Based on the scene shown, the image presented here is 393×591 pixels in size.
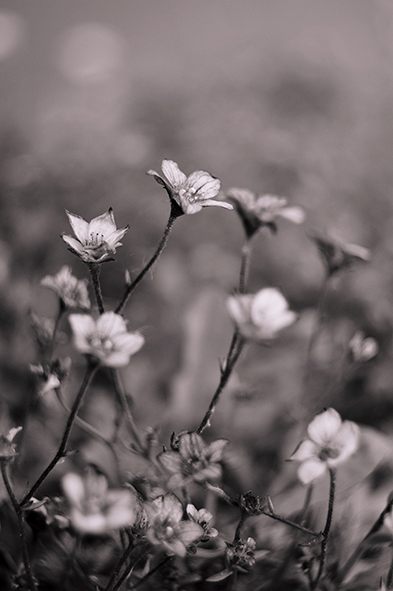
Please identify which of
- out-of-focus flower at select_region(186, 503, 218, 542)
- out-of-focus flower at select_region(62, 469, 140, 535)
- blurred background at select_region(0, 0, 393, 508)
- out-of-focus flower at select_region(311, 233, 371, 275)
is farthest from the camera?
blurred background at select_region(0, 0, 393, 508)

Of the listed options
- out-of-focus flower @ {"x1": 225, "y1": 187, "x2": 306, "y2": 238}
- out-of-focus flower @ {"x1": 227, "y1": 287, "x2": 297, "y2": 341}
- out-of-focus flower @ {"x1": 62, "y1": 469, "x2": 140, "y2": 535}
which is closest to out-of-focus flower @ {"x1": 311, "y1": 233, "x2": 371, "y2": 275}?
out-of-focus flower @ {"x1": 225, "y1": 187, "x2": 306, "y2": 238}

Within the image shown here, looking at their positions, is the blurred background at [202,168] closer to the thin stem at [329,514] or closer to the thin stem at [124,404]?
the thin stem at [124,404]

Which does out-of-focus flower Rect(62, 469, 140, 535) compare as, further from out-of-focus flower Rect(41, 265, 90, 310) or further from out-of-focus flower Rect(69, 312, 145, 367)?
out-of-focus flower Rect(41, 265, 90, 310)

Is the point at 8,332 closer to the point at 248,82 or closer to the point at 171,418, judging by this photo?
the point at 171,418

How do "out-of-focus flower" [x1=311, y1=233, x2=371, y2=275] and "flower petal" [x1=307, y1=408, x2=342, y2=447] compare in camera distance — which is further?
"out-of-focus flower" [x1=311, y1=233, x2=371, y2=275]

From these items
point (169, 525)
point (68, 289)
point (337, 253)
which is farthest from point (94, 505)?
point (337, 253)

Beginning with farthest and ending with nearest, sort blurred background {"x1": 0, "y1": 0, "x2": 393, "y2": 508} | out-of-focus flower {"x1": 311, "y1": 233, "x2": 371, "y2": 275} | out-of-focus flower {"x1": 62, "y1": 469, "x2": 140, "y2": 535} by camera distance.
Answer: blurred background {"x1": 0, "y1": 0, "x2": 393, "y2": 508}, out-of-focus flower {"x1": 311, "y1": 233, "x2": 371, "y2": 275}, out-of-focus flower {"x1": 62, "y1": 469, "x2": 140, "y2": 535}

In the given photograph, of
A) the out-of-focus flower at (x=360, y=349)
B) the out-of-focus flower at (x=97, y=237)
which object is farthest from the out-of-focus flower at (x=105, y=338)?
the out-of-focus flower at (x=360, y=349)

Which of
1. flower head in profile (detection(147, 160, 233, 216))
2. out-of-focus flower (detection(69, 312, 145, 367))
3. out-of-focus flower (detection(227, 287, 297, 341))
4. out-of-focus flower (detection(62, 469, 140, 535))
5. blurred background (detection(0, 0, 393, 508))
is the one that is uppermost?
flower head in profile (detection(147, 160, 233, 216))
